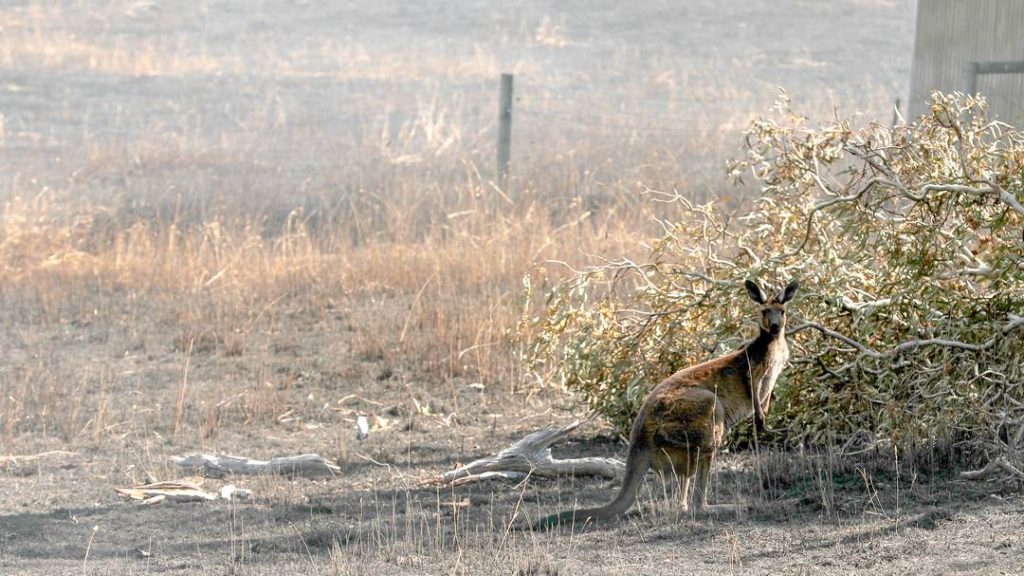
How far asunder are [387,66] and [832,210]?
2428cm

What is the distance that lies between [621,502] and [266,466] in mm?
2433

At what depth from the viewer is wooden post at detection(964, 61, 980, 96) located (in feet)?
38.5

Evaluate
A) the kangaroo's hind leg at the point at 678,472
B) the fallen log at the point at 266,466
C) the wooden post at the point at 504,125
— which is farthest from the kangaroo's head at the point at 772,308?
the wooden post at the point at 504,125

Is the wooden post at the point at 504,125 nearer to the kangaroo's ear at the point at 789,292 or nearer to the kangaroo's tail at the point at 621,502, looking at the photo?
the kangaroo's ear at the point at 789,292

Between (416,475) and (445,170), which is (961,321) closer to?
(416,475)

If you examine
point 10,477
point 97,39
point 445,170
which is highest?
point 97,39

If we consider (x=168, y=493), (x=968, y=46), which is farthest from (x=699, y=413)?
(x=968, y=46)

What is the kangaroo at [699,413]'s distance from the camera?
5793 millimetres

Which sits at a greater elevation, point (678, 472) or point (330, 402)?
point (678, 472)

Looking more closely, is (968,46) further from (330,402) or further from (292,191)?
(292,191)

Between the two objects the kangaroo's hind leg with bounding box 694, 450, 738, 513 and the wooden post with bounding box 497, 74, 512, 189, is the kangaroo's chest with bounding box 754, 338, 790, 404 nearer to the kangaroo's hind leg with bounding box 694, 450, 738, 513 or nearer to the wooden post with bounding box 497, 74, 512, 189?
the kangaroo's hind leg with bounding box 694, 450, 738, 513

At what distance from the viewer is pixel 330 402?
9258 mm

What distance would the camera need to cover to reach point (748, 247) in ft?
24.5

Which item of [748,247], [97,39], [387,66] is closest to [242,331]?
[748,247]
